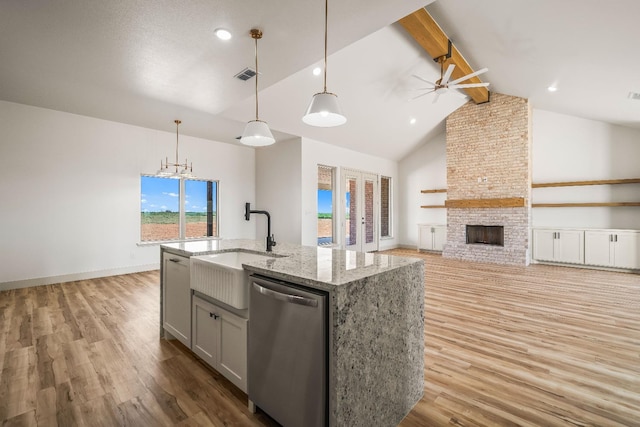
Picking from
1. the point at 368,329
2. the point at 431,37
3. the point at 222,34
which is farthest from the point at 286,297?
the point at 431,37

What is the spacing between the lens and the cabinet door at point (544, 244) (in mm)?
6574

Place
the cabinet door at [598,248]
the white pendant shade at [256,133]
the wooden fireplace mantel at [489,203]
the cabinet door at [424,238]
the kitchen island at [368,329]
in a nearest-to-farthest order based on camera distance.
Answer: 1. the kitchen island at [368,329]
2. the white pendant shade at [256,133]
3. the cabinet door at [598,248]
4. the wooden fireplace mantel at [489,203]
5. the cabinet door at [424,238]

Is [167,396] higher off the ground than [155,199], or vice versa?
[155,199]

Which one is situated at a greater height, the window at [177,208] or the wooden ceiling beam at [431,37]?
the wooden ceiling beam at [431,37]

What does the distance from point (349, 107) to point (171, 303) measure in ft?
15.7

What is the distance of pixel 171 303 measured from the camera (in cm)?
275

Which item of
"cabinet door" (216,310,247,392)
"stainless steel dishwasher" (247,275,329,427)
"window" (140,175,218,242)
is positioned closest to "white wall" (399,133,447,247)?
"window" (140,175,218,242)

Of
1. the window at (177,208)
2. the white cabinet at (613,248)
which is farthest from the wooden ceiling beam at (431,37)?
the window at (177,208)

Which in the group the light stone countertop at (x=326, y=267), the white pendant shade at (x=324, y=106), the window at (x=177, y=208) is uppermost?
the white pendant shade at (x=324, y=106)

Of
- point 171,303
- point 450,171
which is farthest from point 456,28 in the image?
point 171,303

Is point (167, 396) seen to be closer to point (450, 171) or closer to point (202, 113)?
point (202, 113)

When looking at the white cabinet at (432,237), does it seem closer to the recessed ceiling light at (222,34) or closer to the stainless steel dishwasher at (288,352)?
the recessed ceiling light at (222,34)

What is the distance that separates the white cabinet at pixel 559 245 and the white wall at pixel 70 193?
8.01m

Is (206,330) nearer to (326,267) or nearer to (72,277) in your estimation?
(326,267)
